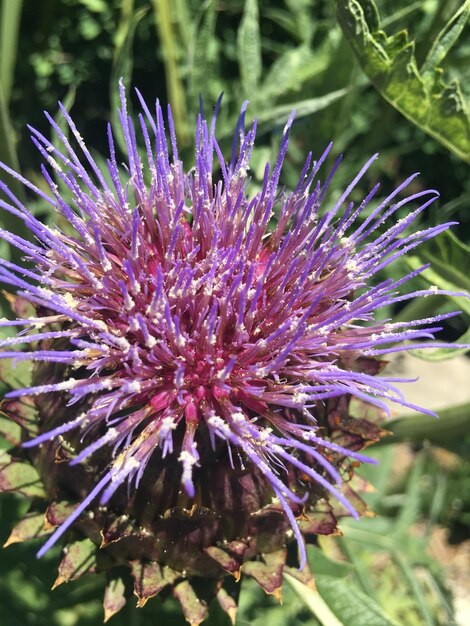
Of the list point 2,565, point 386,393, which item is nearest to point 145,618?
point 2,565

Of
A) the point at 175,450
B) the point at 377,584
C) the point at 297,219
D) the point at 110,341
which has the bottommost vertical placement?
the point at 377,584

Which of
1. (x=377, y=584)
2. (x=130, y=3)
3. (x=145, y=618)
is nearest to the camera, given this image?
(x=145, y=618)

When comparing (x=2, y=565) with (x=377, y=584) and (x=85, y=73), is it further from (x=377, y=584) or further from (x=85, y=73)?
(x=85, y=73)

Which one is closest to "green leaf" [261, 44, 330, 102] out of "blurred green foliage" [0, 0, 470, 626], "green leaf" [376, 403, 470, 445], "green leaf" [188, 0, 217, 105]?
"blurred green foliage" [0, 0, 470, 626]

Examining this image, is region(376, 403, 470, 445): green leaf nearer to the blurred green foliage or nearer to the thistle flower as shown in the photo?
the blurred green foliage

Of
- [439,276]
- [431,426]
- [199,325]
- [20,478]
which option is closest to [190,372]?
[199,325]

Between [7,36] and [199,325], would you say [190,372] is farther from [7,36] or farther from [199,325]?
[7,36]

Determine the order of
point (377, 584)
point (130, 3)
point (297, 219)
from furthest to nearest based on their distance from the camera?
point (377, 584), point (130, 3), point (297, 219)
